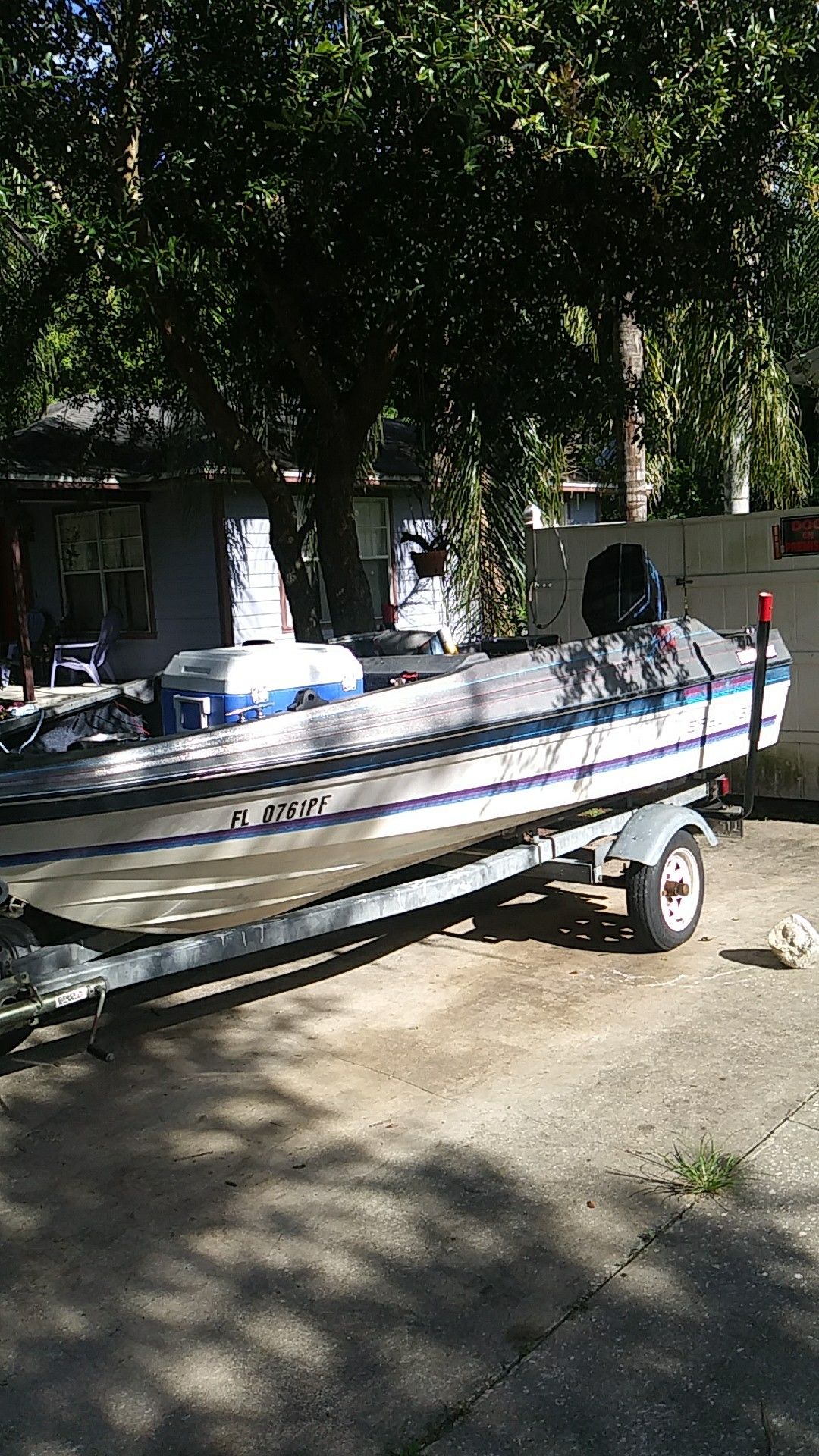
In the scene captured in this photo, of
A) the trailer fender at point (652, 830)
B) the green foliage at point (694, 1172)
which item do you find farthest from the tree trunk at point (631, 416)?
the green foliage at point (694, 1172)

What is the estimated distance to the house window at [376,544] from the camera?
51.8 ft

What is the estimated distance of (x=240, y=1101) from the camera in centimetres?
453

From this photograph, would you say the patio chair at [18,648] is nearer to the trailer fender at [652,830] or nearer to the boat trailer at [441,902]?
the boat trailer at [441,902]

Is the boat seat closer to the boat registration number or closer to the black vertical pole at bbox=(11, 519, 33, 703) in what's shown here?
the boat registration number

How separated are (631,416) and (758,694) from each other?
452cm

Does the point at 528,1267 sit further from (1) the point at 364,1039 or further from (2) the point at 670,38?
(2) the point at 670,38

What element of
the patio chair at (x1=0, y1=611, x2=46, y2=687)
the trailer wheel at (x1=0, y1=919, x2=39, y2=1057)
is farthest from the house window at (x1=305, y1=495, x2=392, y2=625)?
the trailer wheel at (x1=0, y1=919, x2=39, y2=1057)

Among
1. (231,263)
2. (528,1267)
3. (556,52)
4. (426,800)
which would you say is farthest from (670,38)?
(528,1267)

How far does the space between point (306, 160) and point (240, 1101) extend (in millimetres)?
4918

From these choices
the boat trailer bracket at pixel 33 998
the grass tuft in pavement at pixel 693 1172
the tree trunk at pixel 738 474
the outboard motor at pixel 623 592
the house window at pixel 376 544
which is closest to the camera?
the grass tuft in pavement at pixel 693 1172

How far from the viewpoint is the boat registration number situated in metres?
4.61

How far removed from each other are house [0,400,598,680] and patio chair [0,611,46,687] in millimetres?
316

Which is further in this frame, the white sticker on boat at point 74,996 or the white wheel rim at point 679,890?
the white wheel rim at point 679,890

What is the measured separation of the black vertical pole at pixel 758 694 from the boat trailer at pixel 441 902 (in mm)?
146
